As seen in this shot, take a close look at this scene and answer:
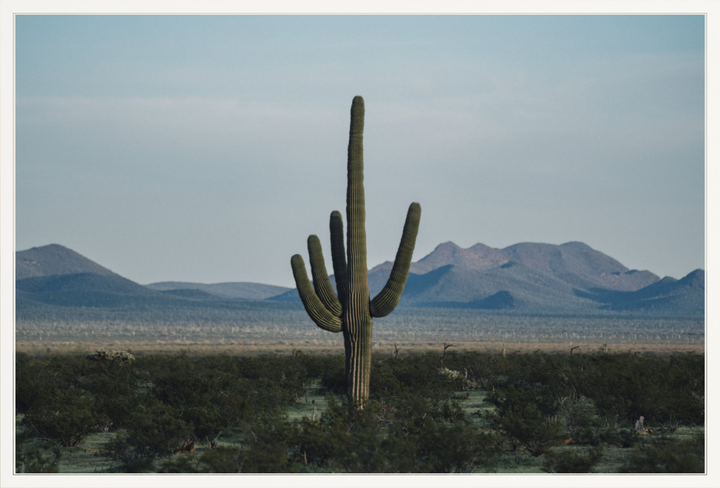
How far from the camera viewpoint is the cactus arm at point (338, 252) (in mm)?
16938

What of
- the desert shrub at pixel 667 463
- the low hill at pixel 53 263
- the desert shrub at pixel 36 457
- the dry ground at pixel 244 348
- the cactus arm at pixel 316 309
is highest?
the low hill at pixel 53 263

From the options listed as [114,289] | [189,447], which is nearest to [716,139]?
[189,447]

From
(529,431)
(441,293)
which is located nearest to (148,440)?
(529,431)

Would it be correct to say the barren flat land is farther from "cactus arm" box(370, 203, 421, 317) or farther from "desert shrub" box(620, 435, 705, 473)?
"desert shrub" box(620, 435, 705, 473)

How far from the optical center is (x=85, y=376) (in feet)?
79.8

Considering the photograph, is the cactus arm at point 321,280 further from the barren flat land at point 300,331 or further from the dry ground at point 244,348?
the barren flat land at point 300,331

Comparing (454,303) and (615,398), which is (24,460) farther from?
(454,303)

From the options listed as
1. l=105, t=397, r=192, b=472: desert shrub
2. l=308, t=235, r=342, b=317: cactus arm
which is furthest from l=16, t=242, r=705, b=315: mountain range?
l=105, t=397, r=192, b=472: desert shrub

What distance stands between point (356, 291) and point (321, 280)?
756 millimetres

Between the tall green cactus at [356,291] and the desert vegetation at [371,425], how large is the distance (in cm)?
90

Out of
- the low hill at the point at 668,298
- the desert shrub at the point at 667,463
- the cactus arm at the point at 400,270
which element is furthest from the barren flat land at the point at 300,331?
the desert shrub at the point at 667,463

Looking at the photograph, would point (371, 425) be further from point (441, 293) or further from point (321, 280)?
point (441, 293)
